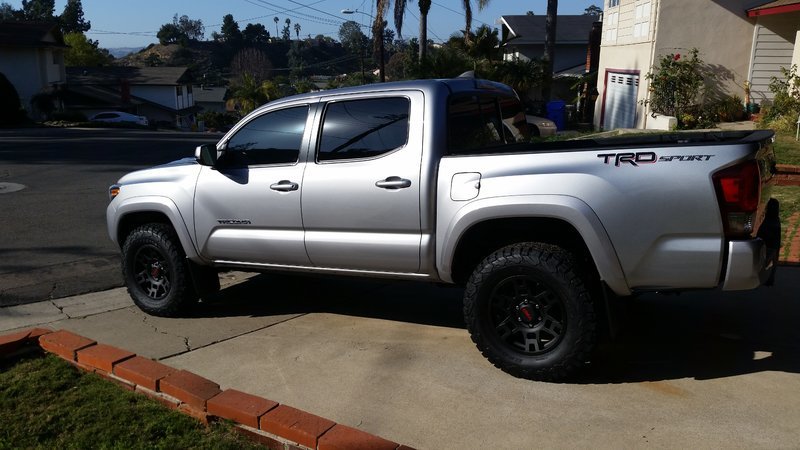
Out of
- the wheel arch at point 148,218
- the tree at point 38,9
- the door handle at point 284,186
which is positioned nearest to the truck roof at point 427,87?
the door handle at point 284,186

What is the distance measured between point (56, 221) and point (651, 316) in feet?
25.8

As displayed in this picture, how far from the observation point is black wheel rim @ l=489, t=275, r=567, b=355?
4445mm

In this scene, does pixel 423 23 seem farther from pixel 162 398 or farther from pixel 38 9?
pixel 38 9

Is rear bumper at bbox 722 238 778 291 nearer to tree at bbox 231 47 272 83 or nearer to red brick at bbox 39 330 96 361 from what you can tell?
red brick at bbox 39 330 96 361

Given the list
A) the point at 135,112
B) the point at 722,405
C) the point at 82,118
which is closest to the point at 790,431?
the point at 722,405

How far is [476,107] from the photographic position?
18.0ft

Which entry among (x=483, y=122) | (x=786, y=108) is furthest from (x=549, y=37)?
(x=483, y=122)

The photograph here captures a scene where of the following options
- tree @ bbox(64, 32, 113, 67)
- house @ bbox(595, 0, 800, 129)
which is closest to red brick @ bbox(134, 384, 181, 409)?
house @ bbox(595, 0, 800, 129)

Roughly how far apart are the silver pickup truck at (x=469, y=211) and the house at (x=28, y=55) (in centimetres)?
4533

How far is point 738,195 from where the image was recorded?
394 centimetres

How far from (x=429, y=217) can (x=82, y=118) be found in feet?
144

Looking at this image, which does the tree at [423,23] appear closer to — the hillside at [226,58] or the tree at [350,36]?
the hillside at [226,58]

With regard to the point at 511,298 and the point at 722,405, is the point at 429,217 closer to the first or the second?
the point at 511,298

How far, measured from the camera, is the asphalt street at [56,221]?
283 inches
